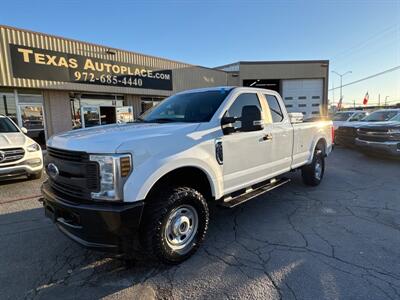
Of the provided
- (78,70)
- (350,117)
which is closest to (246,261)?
(78,70)

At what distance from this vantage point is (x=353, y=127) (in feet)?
35.6

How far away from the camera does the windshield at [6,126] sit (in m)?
6.92

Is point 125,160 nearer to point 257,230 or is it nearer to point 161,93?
point 257,230

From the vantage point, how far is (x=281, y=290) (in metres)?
2.51

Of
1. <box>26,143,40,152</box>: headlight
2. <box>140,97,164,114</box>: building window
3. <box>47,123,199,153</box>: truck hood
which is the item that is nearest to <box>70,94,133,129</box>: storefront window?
<box>140,97,164,114</box>: building window

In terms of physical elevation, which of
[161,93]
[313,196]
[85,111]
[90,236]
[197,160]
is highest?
[161,93]

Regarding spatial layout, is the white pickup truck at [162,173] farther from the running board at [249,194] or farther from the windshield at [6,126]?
the windshield at [6,126]

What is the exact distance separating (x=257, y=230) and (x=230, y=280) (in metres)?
1.26

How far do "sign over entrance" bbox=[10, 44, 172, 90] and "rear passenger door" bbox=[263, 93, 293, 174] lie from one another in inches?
439

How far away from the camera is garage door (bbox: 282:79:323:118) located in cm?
2462

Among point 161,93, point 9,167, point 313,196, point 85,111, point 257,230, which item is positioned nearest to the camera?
point 257,230

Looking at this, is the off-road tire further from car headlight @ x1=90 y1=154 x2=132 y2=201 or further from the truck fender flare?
car headlight @ x1=90 y1=154 x2=132 y2=201

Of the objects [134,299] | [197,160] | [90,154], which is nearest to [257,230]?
[197,160]

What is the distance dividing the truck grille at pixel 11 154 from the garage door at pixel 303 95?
2264cm
